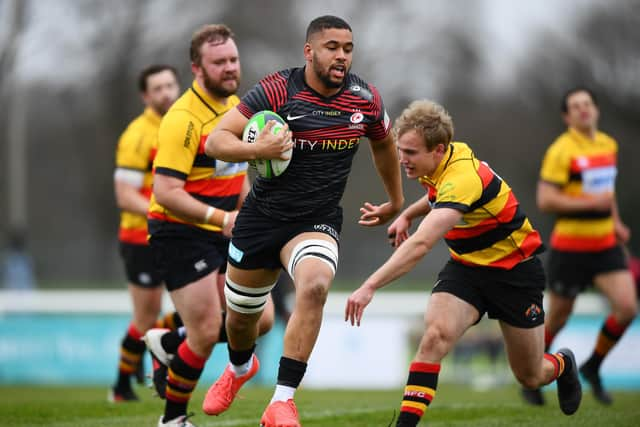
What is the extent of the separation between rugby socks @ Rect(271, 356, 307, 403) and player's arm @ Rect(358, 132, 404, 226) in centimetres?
113

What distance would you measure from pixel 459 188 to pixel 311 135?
0.96 metres

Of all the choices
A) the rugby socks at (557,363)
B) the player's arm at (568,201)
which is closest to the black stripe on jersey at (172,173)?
the rugby socks at (557,363)

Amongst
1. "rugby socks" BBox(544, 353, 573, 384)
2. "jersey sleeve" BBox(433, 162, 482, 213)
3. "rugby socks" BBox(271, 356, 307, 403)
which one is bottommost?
"rugby socks" BBox(544, 353, 573, 384)

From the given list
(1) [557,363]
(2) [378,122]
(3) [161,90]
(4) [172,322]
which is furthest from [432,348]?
(3) [161,90]

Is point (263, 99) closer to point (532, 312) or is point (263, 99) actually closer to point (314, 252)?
point (314, 252)

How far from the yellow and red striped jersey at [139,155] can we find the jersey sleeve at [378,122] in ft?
10.2

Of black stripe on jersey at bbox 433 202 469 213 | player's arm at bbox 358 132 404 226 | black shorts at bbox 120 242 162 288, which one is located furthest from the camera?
black shorts at bbox 120 242 162 288

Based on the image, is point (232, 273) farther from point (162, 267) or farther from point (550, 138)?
A: point (550, 138)

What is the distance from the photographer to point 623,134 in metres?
26.8

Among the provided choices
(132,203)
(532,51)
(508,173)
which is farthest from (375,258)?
(132,203)

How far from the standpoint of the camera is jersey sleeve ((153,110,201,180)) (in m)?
7.36

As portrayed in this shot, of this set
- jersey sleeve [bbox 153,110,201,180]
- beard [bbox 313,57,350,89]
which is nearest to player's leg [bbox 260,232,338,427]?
beard [bbox 313,57,350,89]

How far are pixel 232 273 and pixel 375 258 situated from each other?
67.9ft

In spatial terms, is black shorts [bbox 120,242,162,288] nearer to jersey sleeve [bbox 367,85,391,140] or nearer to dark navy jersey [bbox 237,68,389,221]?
dark navy jersey [bbox 237,68,389,221]
